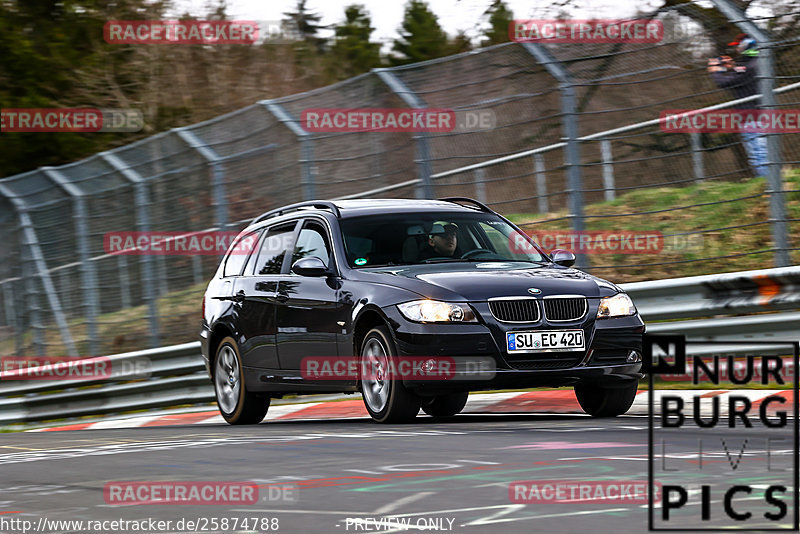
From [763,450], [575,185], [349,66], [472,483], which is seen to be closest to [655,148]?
[575,185]

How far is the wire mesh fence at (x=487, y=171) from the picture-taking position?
12305 mm

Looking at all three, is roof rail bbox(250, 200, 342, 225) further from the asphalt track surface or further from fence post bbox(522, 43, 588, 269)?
fence post bbox(522, 43, 588, 269)

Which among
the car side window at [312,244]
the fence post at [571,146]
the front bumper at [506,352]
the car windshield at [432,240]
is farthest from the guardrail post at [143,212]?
the front bumper at [506,352]

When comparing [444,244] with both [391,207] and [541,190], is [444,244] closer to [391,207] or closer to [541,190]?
[391,207]

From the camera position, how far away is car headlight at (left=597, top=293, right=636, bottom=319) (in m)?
9.61

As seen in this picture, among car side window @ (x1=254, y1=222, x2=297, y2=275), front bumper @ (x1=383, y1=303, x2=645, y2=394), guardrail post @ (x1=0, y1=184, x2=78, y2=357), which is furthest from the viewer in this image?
guardrail post @ (x1=0, y1=184, x2=78, y2=357)

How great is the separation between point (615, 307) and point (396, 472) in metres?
3.22

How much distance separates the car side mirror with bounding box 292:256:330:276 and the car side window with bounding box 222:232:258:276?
6.09 feet

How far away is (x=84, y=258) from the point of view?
1855cm

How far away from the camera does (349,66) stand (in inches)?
1617

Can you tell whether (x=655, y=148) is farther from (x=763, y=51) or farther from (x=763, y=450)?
(x=763, y=450)

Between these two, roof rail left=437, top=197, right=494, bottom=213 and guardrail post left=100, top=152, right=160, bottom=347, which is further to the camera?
guardrail post left=100, top=152, right=160, bottom=347

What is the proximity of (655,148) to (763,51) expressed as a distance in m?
1.85

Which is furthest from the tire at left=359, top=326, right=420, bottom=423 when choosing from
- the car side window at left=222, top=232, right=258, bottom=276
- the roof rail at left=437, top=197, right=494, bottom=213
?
the car side window at left=222, top=232, right=258, bottom=276
